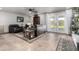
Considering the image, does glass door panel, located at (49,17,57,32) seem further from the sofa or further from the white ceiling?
the sofa

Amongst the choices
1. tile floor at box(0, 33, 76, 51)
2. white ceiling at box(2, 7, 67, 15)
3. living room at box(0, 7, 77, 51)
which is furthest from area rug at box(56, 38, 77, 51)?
white ceiling at box(2, 7, 67, 15)

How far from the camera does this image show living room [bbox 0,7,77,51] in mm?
1993

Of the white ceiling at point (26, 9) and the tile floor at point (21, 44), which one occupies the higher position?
the white ceiling at point (26, 9)

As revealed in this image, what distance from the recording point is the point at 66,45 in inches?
78.8

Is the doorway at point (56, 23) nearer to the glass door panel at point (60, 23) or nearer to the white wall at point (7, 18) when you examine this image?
the glass door panel at point (60, 23)

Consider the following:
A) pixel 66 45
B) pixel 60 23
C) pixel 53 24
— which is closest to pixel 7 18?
pixel 53 24

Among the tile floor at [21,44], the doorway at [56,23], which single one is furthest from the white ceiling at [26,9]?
the tile floor at [21,44]

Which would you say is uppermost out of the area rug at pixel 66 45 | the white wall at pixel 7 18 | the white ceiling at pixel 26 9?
the white ceiling at pixel 26 9

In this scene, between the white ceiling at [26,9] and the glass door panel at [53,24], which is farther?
the glass door panel at [53,24]

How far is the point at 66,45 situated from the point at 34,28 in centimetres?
89

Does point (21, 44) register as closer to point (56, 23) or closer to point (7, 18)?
point (7, 18)

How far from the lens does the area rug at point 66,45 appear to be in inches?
77.9
